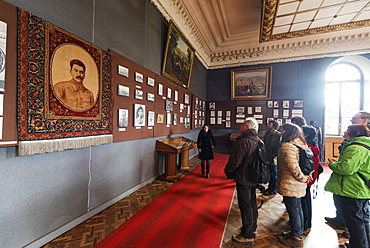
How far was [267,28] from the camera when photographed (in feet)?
21.7

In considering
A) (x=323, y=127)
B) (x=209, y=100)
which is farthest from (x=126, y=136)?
(x=323, y=127)

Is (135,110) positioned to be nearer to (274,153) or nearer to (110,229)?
(110,229)

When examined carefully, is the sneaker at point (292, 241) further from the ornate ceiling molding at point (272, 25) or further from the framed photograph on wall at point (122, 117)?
the ornate ceiling molding at point (272, 25)

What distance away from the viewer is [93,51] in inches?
118

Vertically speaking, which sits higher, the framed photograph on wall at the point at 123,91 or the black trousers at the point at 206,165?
the framed photograph on wall at the point at 123,91

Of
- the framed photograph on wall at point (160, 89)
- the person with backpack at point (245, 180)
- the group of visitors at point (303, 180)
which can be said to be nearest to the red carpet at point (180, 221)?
the person with backpack at point (245, 180)

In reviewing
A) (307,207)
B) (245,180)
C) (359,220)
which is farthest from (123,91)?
(359,220)

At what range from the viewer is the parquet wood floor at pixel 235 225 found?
8.11 ft

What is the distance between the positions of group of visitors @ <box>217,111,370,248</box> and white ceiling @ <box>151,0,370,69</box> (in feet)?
16.4

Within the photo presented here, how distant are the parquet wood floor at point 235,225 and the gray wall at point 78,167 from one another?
0.72 feet

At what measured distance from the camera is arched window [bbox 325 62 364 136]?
337 inches

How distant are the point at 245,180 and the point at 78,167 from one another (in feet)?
9.72

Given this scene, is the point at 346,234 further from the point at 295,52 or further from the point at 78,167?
the point at 295,52

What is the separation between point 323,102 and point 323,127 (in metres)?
1.39
